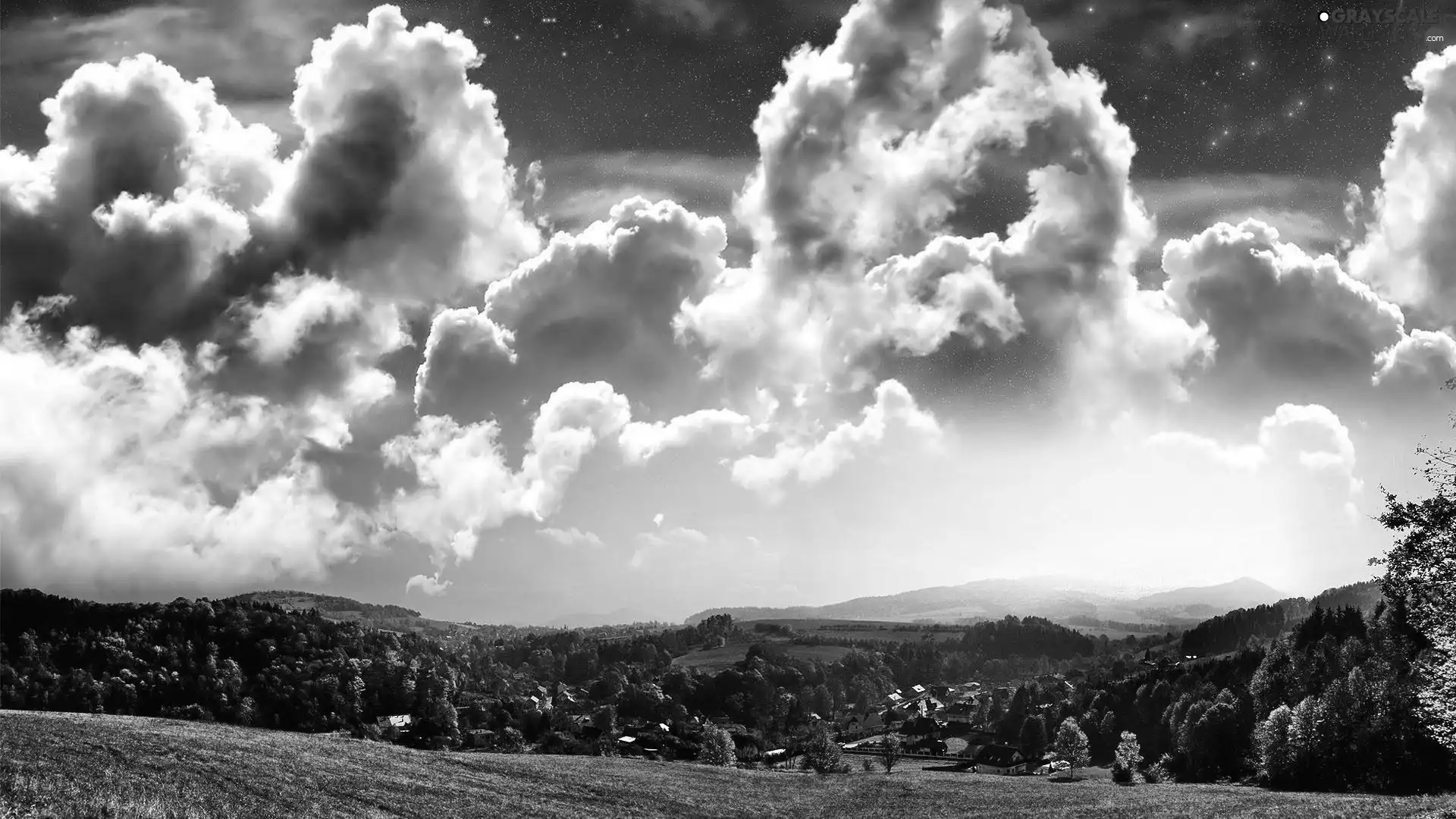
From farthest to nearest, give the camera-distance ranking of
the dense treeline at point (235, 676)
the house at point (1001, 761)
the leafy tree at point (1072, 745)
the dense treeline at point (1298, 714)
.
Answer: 1. the dense treeline at point (235, 676)
2. the house at point (1001, 761)
3. the leafy tree at point (1072, 745)
4. the dense treeline at point (1298, 714)

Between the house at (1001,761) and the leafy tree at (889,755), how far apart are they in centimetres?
1191

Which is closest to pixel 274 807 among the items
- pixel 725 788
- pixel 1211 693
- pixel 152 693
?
pixel 725 788

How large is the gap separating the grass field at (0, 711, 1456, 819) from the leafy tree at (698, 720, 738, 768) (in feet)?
99.9

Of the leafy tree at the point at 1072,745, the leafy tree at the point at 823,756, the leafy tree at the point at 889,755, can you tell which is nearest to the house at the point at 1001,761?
the leafy tree at the point at 1072,745

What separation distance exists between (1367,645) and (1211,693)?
995 inches

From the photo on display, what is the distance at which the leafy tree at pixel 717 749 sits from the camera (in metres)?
118

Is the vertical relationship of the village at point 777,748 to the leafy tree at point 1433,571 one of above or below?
below

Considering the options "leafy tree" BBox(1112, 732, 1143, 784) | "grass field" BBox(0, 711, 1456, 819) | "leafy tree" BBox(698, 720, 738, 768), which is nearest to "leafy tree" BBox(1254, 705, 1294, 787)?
"grass field" BBox(0, 711, 1456, 819)

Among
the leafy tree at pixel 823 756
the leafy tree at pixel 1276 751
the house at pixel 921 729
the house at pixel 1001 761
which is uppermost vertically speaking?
the leafy tree at pixel 1276 751

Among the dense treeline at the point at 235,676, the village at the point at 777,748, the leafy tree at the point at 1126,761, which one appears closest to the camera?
the leafy tree at the point at 1126,761

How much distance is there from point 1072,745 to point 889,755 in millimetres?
27317

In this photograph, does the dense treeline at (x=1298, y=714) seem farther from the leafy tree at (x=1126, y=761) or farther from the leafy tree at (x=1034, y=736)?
the leafy tree at (x=1034, y=736)

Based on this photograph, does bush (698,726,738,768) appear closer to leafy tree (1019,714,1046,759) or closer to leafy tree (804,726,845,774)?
leafy tree (804,726,845,774)

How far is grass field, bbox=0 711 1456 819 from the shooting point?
3856 centimetres
